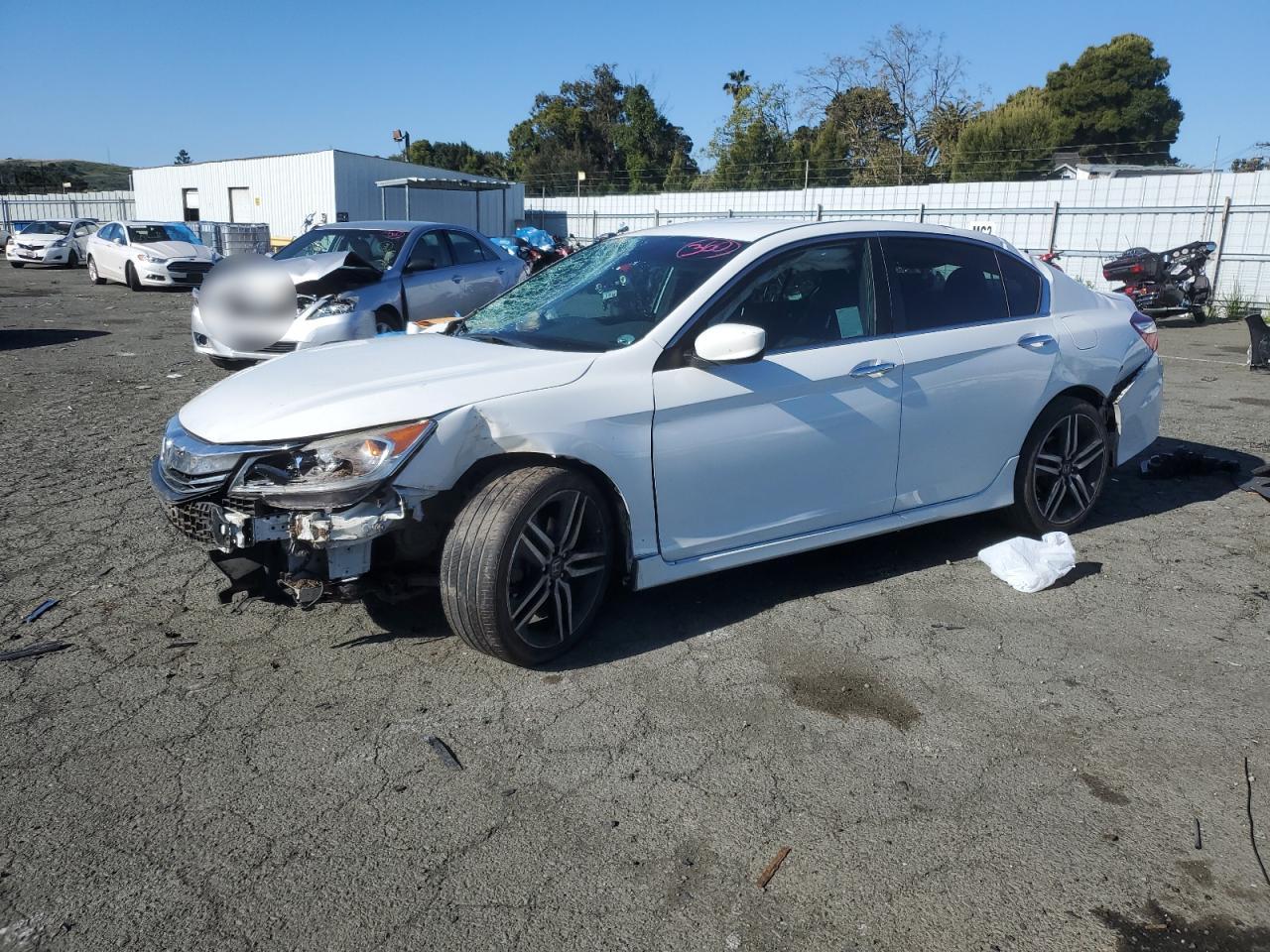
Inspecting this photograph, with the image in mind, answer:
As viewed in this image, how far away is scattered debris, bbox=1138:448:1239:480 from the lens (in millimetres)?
6371

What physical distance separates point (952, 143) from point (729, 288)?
4278 centimetres

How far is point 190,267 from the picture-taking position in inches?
819

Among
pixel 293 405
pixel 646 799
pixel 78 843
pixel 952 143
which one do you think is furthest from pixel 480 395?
pixel 952 143

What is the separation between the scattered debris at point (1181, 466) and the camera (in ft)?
20.9

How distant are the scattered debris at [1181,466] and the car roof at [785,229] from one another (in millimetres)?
2445

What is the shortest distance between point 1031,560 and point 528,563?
253cm

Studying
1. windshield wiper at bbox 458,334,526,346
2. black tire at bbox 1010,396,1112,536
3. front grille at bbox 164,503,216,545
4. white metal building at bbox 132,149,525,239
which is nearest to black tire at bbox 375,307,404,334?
windshield wiper at bbox 458,334,526,346

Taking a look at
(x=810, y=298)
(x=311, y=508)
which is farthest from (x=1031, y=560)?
(x=311, y=508)

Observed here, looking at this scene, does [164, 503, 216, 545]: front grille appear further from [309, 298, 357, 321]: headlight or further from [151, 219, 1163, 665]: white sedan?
[309, 298, 357, 321]: headlight

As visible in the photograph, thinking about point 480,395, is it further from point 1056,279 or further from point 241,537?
point 1056,279

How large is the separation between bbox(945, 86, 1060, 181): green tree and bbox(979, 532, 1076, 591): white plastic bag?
27.7 metres

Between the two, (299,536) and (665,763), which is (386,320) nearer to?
(299,536)

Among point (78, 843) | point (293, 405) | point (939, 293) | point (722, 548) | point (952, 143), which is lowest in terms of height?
point (78, 843)

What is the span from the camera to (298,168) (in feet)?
109
